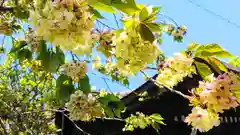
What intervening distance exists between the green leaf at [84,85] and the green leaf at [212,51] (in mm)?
452

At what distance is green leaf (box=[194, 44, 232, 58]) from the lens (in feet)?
3.83

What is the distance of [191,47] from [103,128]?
404 centimetres

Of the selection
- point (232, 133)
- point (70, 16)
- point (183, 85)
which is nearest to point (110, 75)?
point (183, 85)

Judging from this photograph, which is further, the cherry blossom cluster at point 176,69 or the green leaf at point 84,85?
the green leaf at point 84,85

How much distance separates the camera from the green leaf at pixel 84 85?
1.47 m

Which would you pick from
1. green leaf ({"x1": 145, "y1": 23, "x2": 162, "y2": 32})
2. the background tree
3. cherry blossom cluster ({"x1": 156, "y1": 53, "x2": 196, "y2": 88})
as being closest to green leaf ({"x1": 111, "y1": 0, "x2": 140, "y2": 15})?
the background tree

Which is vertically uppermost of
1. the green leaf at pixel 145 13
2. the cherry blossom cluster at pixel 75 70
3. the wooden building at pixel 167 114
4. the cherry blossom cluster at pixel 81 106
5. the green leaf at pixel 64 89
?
the green leaf at pixel 145 13

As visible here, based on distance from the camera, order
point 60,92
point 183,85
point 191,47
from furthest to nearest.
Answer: point 183,85, point 60,92, point 191,47

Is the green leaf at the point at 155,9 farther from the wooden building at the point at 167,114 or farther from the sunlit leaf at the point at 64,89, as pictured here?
the wooden building at the point at 167,114

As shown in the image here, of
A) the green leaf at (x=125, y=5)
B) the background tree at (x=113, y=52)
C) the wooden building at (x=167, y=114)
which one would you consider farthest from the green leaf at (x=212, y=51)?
the wooden building at (x=167, y=114)

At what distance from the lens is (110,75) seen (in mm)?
3074

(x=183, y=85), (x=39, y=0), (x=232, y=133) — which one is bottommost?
(x=232, y=133)

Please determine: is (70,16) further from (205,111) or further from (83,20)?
(205,111)

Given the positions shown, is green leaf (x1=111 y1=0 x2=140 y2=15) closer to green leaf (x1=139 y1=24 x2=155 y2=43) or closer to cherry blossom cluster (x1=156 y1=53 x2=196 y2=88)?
green leaf (x1=139 y1=24 x2=155 y2=43)
